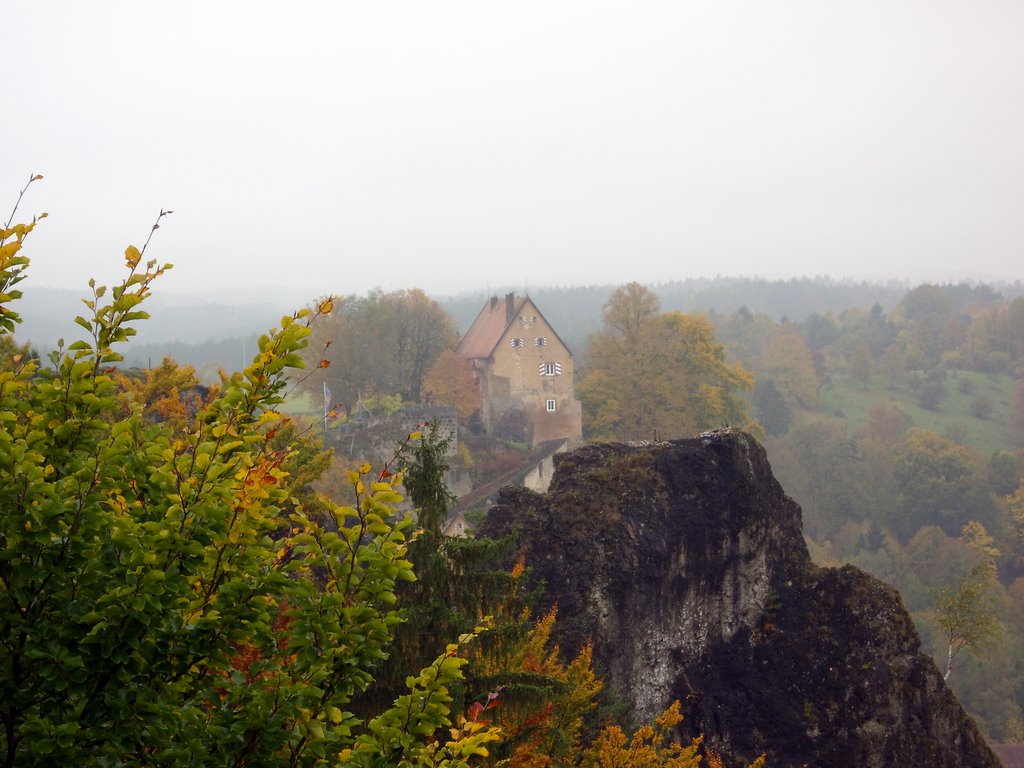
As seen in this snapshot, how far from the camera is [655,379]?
51031 mm

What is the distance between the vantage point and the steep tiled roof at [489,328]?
52656 mm

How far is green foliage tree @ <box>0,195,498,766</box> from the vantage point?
4719 millimetres

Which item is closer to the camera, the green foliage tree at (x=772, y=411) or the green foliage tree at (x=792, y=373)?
the green foliage tree at (x=772, y=411)

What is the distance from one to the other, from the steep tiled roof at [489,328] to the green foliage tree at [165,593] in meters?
46.5

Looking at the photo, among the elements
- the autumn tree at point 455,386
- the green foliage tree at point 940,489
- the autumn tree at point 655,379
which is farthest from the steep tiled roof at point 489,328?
the green foliage tree at point 940,489

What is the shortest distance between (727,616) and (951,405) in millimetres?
98913

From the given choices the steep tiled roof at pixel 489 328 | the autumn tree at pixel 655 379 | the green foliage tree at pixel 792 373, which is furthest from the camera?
the green foliage tree at pixel 792 373

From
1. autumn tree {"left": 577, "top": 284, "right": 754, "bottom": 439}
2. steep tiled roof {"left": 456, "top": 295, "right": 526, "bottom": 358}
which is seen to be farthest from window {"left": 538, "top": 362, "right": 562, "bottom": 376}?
steep tiled roof {"left": 456, "top": 295, "right": 526, "bottom": 358}

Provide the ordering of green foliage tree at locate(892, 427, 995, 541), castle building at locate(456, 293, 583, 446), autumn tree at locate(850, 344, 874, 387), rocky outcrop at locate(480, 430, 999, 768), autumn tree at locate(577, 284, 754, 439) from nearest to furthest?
rocky outcrop at locate(480, 430, 999, 768) → autumn tree at locate(577, 284, 754, 439) → castle building at locate(456, 293, 583, 446) → green foliage tree at locate(892, 427, 995, 541) → autumn tree at locate(850, 344, 874, 387)

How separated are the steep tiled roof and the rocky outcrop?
31.5 meters

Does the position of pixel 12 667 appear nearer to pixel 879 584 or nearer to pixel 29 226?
pixel 29 226

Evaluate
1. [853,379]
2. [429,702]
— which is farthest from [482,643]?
[853,379]

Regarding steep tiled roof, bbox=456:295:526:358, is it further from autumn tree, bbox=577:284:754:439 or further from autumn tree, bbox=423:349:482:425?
autumn tree, bbox=577:284:754:439

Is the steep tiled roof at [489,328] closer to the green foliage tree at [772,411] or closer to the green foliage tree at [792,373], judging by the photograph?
the green foliage tree at [772,411]
